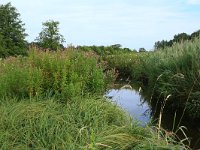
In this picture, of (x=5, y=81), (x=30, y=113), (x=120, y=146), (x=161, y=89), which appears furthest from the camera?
(x=161, y=89)

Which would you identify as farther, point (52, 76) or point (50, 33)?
point (50, 33)

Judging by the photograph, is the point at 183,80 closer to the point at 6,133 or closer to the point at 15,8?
the point at 6,133

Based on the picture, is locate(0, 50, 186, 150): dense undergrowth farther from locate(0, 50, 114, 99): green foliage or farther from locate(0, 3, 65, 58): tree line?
locate(0, 3, 65, 58): tree line

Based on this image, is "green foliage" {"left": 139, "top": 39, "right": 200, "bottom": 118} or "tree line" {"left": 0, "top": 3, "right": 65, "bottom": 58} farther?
"tree line" {"left": 0, "top": 3, "right": 65, "bottom": 58}

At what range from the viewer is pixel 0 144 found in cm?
536

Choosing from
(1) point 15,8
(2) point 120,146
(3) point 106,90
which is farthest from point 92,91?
(1) point 15,8

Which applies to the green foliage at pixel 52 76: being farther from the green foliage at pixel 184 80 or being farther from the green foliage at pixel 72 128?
the green foliage at pixel 184 80

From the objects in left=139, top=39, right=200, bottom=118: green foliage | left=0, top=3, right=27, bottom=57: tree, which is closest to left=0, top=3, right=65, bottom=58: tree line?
left=0, top=3, right=27, bottom=57: tree

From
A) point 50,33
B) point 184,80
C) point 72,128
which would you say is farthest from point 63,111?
point 50,33

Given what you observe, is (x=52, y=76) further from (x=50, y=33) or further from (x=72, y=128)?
(x=50, y=33)

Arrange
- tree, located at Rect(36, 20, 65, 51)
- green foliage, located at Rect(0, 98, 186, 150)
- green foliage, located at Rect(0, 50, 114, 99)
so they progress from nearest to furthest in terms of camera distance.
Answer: green foliage, located at Rect(0, 98, 186, 150) → green foliage, located at Rect(0, 50, 114, 99) → tree, located at Rect(36, 20, 65, 51)

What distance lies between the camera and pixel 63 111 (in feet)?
21.6

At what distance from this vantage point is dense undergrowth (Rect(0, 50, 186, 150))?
506cm

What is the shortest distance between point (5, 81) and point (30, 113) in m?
1.74
